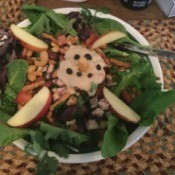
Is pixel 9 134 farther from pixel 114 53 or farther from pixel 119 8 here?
pixel 119 8

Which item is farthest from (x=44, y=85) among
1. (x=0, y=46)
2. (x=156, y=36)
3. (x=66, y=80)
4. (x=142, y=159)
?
(x=156, y=36)

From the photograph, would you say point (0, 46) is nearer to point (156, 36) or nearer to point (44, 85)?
point (44, 85)

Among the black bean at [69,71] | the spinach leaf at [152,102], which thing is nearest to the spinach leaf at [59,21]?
the black bean at [69,71]

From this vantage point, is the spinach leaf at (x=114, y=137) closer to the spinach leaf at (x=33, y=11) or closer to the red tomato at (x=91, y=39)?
the red tomato at (x=91, y=39)

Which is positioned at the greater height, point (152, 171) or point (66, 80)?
point (66, 80)

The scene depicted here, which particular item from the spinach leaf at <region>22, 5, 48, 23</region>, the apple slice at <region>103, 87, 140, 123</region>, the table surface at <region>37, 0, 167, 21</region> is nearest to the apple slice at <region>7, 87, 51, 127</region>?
the apple slice at <region>103, 87, 140, 123</region>
